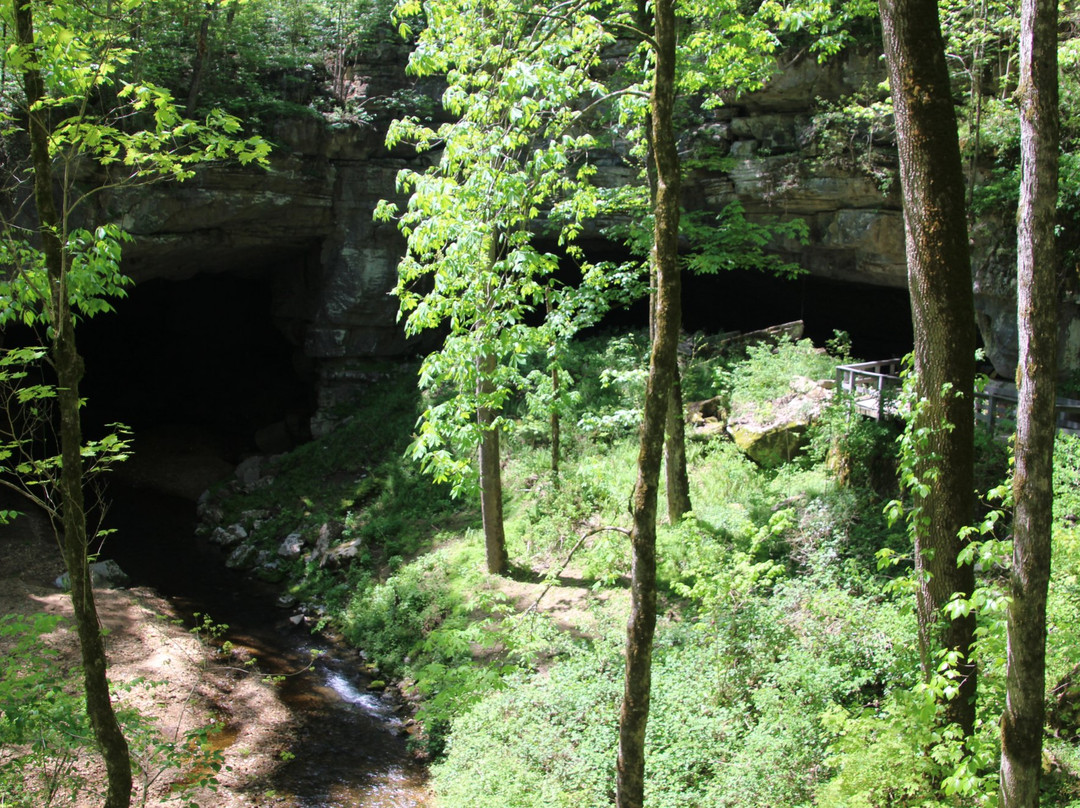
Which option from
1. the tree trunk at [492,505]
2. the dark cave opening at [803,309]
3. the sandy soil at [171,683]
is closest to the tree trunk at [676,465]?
the tree trunk at [492,505]

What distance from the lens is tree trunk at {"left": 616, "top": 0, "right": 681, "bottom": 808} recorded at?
517cm

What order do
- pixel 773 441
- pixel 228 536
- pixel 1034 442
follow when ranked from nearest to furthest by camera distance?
pixel 1034 442
pixel 773 441
pixel 228 536

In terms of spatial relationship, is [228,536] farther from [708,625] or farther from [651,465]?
[651,465]

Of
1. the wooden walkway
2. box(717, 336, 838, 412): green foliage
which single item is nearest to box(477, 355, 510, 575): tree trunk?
box(717, 336, 838, 412): green foliage

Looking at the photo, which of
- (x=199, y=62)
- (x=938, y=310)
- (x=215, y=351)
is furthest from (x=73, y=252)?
(x=215, y=351)

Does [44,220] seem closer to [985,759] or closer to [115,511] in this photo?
[985,759]

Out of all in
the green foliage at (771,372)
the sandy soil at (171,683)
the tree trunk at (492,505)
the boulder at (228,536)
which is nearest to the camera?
the sandy soil at (171,683)

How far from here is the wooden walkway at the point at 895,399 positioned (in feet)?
34.4

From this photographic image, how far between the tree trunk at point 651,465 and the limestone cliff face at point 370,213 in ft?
29.0

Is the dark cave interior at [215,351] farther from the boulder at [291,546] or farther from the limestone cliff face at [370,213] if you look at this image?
the boulder at [291,546]

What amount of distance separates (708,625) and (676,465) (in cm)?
358

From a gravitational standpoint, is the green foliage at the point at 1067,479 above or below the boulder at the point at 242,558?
above

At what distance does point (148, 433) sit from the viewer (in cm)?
2581

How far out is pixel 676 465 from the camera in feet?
37.4
